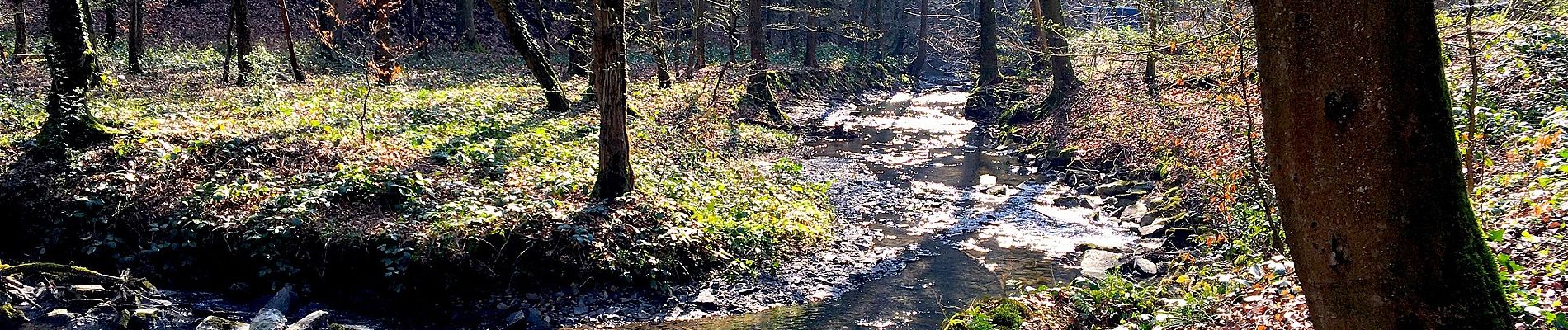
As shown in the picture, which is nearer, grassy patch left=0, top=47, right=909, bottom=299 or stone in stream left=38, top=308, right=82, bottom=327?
stone in stream left=38, top=308, right=82, bottom=327

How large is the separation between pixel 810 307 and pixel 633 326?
185cm

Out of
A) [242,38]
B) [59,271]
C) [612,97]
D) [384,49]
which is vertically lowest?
[59,271]

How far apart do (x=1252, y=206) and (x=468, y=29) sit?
27463 mm

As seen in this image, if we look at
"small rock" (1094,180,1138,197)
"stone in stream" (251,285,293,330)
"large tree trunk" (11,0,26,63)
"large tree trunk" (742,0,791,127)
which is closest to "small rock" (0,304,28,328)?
"stone in stream" (251,285,293,330)

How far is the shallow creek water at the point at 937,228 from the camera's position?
369 inches

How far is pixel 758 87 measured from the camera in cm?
2442

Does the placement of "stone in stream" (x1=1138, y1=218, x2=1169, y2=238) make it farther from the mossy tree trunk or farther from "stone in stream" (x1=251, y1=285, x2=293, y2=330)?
the mossy tree trunk

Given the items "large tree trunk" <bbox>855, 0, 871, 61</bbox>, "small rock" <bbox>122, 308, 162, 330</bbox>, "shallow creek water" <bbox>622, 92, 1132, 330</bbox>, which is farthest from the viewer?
"large tree trunk" <bbox>855, 0, 871, 61</bbox>

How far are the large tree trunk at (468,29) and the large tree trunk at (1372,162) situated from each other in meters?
29.8

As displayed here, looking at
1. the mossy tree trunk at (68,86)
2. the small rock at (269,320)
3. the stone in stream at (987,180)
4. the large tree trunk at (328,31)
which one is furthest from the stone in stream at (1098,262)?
the large tree trunk at (328,31)

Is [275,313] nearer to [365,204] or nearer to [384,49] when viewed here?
Result: [365,204]

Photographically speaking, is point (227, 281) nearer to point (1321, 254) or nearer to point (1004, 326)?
point (1004, 326)

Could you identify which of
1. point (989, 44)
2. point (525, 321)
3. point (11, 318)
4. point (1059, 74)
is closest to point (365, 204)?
point (525, 321)

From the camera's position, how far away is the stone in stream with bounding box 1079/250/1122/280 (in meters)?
10.2
